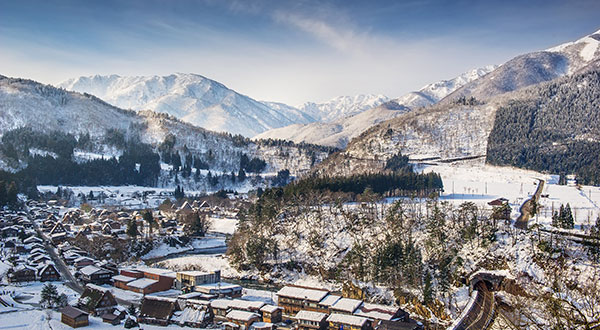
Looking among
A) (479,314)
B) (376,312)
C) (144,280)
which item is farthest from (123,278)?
(479,314)

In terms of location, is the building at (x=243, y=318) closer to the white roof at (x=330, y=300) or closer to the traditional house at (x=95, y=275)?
the white roof at (x=330, y=300)

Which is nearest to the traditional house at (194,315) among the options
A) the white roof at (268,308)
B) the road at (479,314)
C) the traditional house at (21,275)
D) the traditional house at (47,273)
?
the white roof at (268,308)

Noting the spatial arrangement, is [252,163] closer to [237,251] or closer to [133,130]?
[133,130]

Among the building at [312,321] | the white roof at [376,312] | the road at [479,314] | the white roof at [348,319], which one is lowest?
the building at [312,321]

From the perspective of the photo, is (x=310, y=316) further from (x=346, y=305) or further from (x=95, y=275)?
(x=95, y=275)

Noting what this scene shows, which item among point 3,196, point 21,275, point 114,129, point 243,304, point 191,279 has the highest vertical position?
point 114,129

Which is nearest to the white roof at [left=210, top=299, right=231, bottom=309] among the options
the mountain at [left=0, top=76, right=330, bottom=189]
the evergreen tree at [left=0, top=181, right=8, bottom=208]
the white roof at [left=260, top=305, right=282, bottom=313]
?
the white roof at [left=260, top=305, right=282, bottom=313]

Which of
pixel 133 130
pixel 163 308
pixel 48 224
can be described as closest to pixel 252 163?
pixel 133 130
